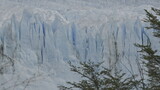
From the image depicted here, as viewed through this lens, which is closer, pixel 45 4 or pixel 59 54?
pixel 59 54

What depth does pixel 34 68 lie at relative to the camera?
3022 centimetres

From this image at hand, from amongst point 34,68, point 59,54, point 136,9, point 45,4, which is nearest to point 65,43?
point 59,54

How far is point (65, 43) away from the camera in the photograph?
105 feet

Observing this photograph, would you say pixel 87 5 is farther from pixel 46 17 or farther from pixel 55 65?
pixel 55 65

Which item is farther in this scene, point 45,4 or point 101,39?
point 45,4

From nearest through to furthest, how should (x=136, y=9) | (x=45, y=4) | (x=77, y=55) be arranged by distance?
(x=77, y=55)
(x=136, y=9)
(x=45, y=4)

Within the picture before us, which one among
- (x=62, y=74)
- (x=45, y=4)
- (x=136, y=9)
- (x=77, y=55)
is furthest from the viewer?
(x=45, y=4)

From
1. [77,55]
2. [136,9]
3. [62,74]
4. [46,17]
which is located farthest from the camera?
[136,9]

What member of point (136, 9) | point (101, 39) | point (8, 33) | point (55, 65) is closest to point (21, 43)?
point (8, 33)

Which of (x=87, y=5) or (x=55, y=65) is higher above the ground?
(x=87, y=5)

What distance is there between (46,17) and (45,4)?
1045 cm

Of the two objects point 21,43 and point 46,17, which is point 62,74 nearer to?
point 21,43

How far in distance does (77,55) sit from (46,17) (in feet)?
24.0

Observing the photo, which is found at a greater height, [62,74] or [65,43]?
[65,43]
